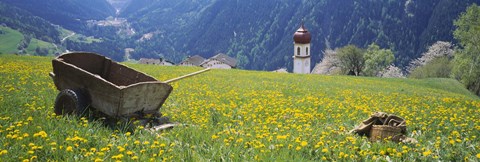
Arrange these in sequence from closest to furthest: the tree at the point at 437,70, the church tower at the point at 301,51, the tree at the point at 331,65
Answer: the tree at the point at 437,70
the tree at the point at 331,65
the church tower at the point at 301,51

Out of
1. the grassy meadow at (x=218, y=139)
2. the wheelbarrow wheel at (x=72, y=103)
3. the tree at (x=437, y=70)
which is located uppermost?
the tree at (x=437, y=70)

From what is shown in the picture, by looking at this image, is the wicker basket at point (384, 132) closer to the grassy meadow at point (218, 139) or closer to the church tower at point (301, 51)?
the grassy meadow at point (218, 139)

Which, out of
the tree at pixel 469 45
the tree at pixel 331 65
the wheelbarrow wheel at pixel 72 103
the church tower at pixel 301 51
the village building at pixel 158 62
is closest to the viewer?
the wheelbarrow wheel at pixel 72 103

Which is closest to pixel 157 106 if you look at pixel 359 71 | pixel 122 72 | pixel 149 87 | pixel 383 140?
pixel 149 87

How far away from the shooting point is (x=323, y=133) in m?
8.16

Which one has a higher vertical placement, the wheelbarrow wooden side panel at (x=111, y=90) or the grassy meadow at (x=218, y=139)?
the wheelbarrow wooden side panel at (x=111, y=90)

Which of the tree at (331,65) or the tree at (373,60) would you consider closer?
the tree at (373,60)

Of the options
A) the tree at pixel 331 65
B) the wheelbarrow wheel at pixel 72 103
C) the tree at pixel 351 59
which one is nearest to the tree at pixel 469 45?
the tree at pixel 351 59

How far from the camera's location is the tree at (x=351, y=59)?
74.7 metres

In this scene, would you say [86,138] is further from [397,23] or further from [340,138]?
[397,23]

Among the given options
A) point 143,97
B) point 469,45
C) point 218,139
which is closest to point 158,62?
point 469,45

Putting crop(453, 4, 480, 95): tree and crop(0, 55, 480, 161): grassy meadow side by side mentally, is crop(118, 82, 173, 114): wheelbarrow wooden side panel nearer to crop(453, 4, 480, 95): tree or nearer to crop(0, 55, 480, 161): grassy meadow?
crop(0, 55, 480, 161): grassy meadow

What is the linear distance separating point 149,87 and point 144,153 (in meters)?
2.61

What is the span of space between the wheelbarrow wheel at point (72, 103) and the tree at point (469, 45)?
4091cm
